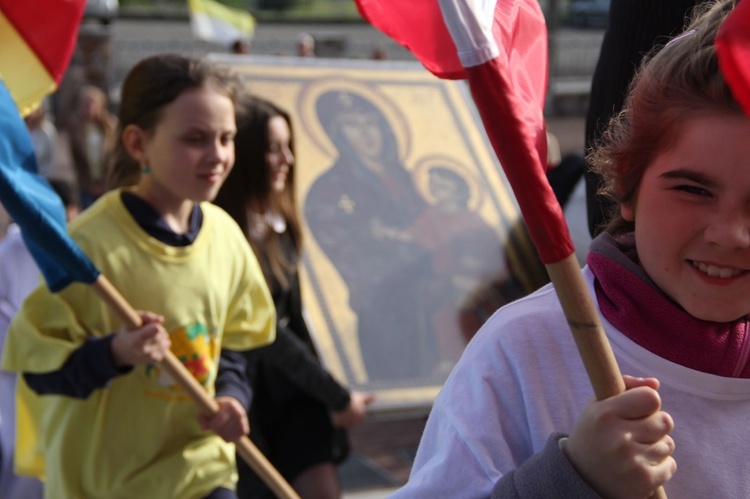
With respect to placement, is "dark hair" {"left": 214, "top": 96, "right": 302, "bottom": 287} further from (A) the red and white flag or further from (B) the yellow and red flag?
(A) the red and white flag

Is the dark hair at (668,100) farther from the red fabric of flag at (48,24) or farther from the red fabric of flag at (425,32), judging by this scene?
the red fabric of flag at (48,24)

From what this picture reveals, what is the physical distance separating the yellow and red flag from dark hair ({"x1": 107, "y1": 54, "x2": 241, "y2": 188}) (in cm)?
29

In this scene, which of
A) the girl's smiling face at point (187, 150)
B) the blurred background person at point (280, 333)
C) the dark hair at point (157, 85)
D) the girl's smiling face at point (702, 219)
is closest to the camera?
the girl's smiling face at point (702, 219)

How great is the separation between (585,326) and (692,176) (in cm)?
25

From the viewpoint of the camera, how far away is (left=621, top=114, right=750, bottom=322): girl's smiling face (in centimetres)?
147

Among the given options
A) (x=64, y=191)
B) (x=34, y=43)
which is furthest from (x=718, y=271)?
(x=64, y=191)

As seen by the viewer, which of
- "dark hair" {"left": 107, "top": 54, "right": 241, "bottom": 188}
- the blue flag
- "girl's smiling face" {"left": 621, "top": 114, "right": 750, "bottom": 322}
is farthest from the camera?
"dark hair" {"left": 107, "top": 54, "right": 241, "bottom": 188}

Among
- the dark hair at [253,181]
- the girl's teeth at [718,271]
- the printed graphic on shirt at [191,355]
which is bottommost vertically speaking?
the dark hair at [253,181]

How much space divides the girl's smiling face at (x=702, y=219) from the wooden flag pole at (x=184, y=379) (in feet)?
4.92

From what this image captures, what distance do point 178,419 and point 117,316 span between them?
33 cm

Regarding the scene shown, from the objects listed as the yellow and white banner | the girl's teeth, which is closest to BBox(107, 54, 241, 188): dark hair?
the girl's teeth

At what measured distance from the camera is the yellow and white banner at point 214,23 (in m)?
12.9

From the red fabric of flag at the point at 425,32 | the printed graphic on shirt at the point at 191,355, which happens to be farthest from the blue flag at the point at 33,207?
the red fabric of flag at the point at 425,32

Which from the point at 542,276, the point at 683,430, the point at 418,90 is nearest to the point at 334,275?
the point at 542,276
